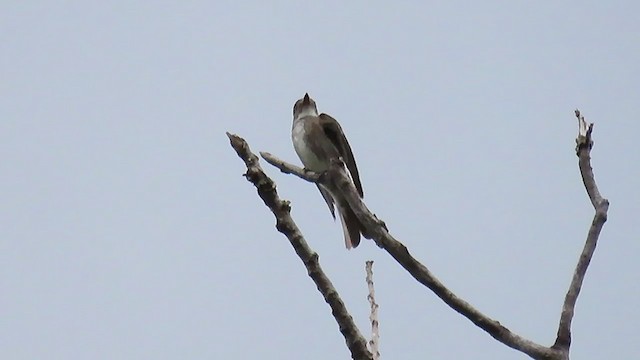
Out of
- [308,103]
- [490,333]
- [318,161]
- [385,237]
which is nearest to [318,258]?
[385,237]

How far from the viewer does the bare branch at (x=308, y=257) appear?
2.72 meters

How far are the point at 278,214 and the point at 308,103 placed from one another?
435 centimetres

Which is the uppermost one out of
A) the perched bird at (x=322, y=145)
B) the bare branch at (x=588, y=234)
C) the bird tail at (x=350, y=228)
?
the perched bird at (x=322, y=145)

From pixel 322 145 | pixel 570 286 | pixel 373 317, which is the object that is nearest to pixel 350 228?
pixel 322 145

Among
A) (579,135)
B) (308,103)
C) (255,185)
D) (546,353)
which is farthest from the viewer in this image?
(308,103)

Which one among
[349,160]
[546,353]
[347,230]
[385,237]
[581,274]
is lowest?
[546,353]

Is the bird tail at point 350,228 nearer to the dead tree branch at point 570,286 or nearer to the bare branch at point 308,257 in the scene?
the bare branch at point 308,257

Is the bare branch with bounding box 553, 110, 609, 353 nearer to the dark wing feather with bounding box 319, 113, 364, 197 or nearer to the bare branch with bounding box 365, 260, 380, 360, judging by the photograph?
the bare branch with bounding box 365, 260, 380, 360

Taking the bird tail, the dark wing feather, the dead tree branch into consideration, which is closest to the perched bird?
the dark wing feather

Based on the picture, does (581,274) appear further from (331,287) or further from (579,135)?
(331,287)

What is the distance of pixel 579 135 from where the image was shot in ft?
9.05

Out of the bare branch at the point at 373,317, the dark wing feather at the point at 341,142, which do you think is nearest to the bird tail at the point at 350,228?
the dark wing feather at the point at 341,142

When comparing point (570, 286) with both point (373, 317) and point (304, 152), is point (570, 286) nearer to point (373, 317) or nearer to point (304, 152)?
point (373, 317)

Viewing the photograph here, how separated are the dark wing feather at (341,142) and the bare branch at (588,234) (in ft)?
9.41
